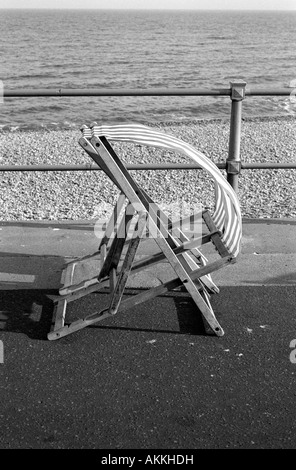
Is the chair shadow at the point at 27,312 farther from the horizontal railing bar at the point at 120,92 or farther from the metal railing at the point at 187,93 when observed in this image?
the horizontal railing bar at the point at 120,92

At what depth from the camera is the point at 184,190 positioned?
37.7 feet

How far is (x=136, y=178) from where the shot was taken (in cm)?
1232

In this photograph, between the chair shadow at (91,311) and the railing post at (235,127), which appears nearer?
the chair shadow at (91,311)

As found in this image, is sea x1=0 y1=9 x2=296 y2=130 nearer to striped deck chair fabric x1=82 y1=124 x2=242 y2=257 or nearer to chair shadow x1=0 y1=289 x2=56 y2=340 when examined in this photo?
striped deck chair fabric x1=82 y1=124 x2=242 y2=257

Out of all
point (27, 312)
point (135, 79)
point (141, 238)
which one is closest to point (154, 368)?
point (141, 238)

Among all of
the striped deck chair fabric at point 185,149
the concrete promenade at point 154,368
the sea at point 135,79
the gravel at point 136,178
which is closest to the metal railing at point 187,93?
the sea at point 135,79

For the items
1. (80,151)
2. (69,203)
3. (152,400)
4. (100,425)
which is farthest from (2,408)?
(80,151)

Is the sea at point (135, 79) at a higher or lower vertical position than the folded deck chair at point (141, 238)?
lower

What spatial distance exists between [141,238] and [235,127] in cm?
193

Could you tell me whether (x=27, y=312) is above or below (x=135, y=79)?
above

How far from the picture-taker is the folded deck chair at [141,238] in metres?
4.15

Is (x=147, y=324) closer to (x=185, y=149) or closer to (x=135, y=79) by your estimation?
(x=185, y=149)

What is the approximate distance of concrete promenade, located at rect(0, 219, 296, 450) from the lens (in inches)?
131

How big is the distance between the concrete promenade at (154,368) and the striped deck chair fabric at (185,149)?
497mm
